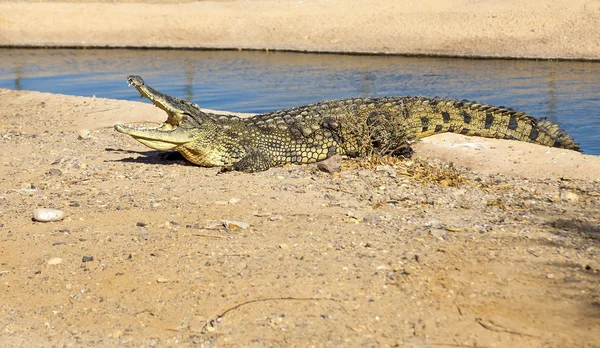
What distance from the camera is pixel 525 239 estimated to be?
17.1 feet

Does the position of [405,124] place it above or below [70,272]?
above

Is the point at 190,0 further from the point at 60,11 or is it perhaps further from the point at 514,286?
the point at 514,286

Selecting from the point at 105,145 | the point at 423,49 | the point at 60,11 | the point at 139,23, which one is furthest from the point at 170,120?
the point at 60,11

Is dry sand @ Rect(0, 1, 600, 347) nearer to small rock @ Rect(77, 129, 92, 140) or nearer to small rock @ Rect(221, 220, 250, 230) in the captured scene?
small rock @ Rect(221, 220, 250, 230)

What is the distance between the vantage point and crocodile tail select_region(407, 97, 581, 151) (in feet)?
27.9

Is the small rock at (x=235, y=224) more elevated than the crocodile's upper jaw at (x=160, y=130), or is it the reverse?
the crocodile's upper jaw at (x=160, y=130)

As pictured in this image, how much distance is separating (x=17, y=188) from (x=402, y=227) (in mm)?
3486

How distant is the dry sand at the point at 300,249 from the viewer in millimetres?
4117

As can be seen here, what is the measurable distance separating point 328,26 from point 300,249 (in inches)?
646

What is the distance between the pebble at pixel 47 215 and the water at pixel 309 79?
6.18 meters

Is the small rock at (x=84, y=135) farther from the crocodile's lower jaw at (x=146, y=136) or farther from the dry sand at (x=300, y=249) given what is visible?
the crocodile's lower jaw at (x=146, y=136)

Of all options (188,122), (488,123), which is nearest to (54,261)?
(188,122)

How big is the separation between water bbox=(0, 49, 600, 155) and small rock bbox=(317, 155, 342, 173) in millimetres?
3547

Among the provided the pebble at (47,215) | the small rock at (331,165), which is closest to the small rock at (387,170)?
the small rock at (331,165)
